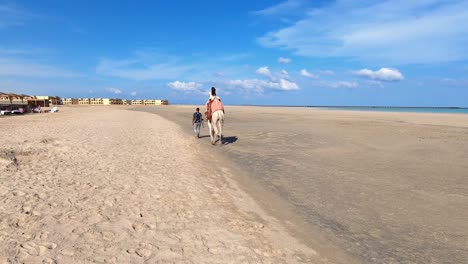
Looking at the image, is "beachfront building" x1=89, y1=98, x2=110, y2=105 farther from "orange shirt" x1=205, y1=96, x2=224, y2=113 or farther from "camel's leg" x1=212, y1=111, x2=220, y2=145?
"orange shirt" x1=205, y1=96, x2=224, y2=113

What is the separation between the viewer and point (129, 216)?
5.61 metres

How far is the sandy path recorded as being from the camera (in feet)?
14.2

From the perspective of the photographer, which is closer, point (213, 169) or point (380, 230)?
point (380, 230)

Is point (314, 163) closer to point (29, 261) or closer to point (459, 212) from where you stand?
point (459, 212)

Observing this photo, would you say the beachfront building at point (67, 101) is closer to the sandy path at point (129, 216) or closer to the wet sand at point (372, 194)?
the wet sand at point (372, 194)

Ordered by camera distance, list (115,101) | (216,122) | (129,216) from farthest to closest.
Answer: (115,101) < (216,122) < (129,216)

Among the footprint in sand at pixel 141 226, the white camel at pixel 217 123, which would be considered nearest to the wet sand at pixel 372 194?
the white camel at pixel 217 123

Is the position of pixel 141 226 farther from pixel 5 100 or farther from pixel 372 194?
pixel 5 100

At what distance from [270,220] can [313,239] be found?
3.08ft

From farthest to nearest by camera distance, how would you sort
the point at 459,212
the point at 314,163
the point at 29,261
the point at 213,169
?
the point at 314,163
the point at 213,169
the point at 459,212
the point at 29,261

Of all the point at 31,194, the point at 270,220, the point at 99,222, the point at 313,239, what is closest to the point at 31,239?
the point at 99,222

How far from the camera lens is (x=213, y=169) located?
10086 millimetres

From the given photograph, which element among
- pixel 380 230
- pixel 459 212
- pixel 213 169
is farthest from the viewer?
pixel 213 169

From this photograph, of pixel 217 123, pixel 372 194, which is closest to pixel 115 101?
pixel 217 123
